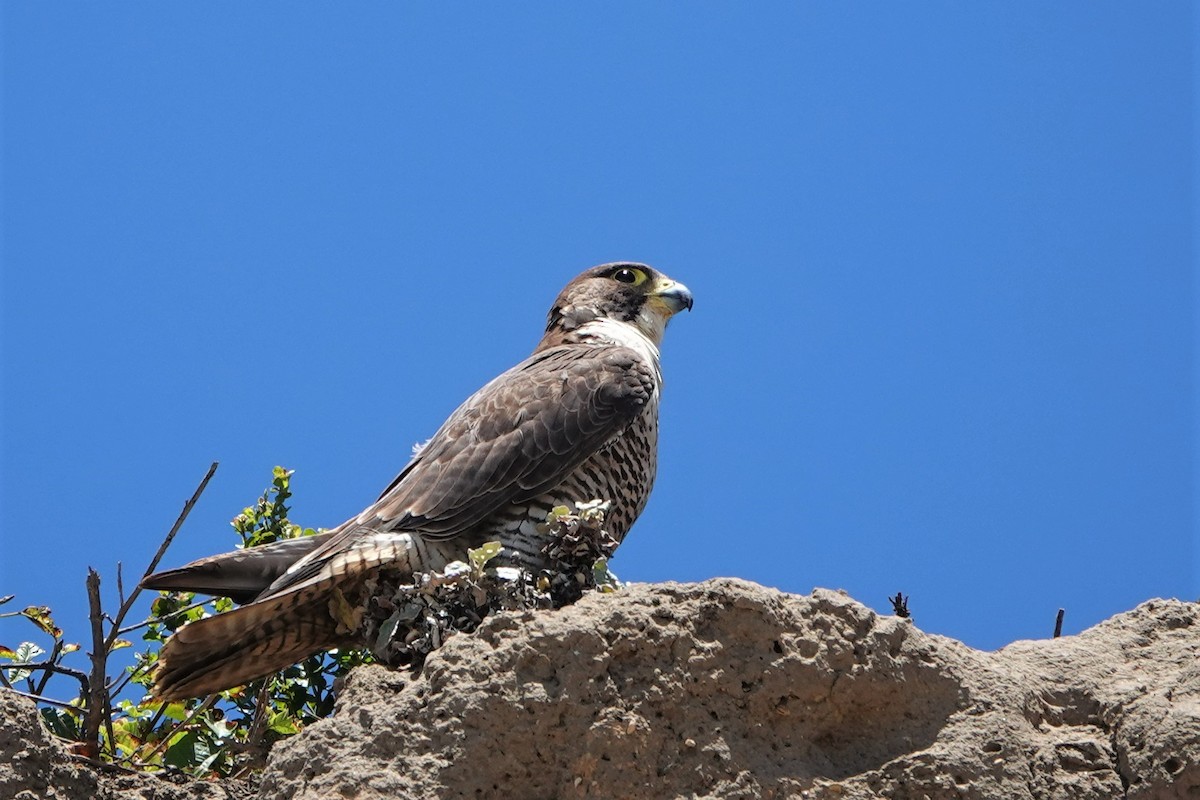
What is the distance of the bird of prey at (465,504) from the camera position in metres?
4.71

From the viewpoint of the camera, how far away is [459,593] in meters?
4.25

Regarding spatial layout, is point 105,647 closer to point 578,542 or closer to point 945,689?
point 578,542

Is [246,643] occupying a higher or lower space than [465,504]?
lower

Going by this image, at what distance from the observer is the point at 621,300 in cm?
666

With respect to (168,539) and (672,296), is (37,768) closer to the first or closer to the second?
(168,539)

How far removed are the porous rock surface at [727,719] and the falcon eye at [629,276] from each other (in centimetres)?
324

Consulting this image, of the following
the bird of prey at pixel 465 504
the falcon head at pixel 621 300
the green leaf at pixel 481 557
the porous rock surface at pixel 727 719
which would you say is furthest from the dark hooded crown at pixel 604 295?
the porous rock surface at pixel 727 719

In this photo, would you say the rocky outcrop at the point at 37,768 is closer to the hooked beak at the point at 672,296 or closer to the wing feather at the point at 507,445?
the wing feather at the point at 507,445

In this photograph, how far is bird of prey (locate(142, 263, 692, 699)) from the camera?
4715mm

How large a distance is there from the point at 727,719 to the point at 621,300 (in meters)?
3.41

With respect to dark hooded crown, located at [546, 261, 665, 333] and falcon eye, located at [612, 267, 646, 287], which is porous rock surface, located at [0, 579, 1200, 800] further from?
falcon eye, located at [612, 267, 646, 287]

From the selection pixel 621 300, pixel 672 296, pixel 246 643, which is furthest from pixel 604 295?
pixel 246 643

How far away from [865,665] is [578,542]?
3.61ft

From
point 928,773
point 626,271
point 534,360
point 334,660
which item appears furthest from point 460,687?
point 626,271
